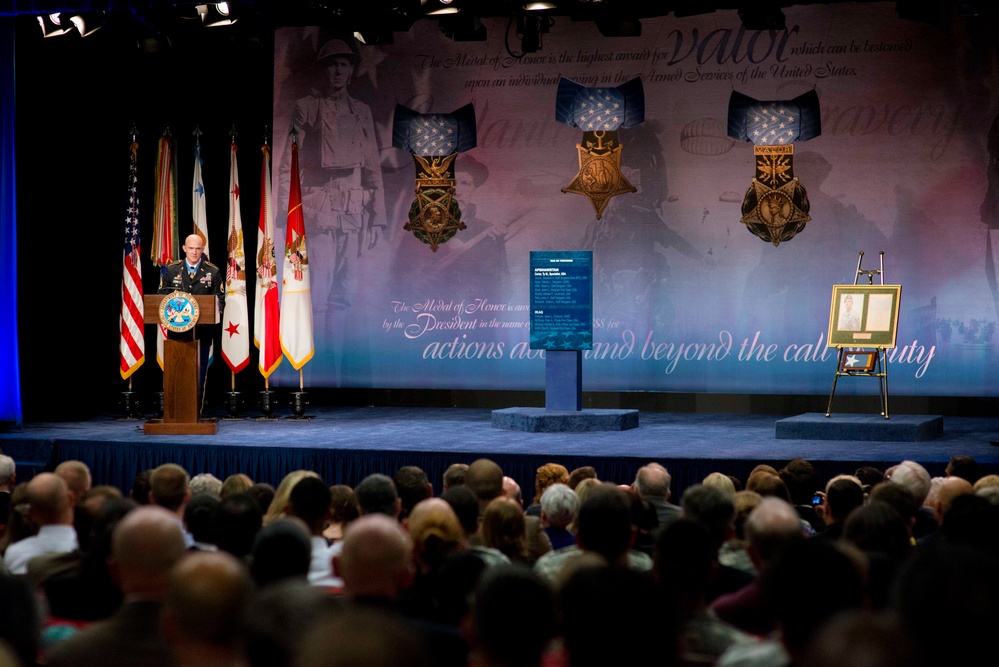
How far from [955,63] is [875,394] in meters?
3.09

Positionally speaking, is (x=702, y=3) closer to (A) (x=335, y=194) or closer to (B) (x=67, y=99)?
(A) (x=335, y=194)

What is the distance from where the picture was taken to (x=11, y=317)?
30.3 feet

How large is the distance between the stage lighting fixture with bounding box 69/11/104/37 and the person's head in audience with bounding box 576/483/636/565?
22.4 feet

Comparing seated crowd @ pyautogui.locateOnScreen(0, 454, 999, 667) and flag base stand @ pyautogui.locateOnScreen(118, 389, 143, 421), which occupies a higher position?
seated crowd @ pyautogui.locateOnScreen(0, 454, 999, 667)

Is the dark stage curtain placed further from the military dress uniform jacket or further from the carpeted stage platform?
the military dress uniform jacket

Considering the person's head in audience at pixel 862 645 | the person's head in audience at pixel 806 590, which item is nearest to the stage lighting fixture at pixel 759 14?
the person's head in audience at pixel 806 590

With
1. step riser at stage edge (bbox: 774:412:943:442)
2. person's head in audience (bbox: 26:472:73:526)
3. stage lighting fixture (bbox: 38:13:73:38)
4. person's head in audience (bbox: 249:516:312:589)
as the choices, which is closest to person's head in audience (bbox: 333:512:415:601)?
person's head in audience (bbox: 249:516:312:589)

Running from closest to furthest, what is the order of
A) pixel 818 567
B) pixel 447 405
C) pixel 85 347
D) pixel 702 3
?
pixel 818 567
pixel 702 3
pixel 85 347
pixel 447 405

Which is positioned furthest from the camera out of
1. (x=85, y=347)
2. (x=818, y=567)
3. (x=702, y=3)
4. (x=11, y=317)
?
(x=85, y=347)

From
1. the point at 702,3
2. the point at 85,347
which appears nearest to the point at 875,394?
the point at 702,3

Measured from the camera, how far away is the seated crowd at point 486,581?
2.04 metres

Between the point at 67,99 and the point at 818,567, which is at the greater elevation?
the point at 67,99

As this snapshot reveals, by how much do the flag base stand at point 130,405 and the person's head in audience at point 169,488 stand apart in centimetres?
606

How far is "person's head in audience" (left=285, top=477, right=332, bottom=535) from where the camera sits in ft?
14.1
